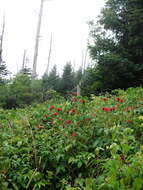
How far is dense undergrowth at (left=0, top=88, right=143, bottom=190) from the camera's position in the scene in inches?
65.4

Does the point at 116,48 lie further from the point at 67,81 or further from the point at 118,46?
the point at 67,81

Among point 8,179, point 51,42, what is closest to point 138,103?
point 8,179

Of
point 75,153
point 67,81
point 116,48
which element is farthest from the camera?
point 67,81

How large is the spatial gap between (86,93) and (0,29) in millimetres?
16136

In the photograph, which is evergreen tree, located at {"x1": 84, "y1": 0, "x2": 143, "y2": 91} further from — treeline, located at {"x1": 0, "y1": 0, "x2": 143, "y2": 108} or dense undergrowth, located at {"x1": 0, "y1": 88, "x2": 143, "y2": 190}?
dense undergrowth, located at {"x1": 0, "y1": 88, "x2": 143, "y2": 190}

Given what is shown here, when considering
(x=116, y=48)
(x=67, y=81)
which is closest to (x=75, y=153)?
(x=116, y=48)

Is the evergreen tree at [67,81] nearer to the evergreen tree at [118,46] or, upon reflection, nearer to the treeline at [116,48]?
the treeline at [116,48]

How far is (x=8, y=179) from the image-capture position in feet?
7.39

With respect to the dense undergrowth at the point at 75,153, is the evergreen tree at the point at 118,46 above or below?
above

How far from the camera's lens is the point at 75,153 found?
8.92 ft

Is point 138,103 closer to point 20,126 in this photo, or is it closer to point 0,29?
point 20,126

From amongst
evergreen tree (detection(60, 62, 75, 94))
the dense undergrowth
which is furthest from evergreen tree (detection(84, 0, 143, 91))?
evergreen tree (detection(60, 62, 75, 94))

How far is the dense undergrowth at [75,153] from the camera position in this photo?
1.66 meters

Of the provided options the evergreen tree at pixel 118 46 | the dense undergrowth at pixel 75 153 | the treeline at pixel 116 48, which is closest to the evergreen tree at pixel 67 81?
the treeline at pixel 116 48
